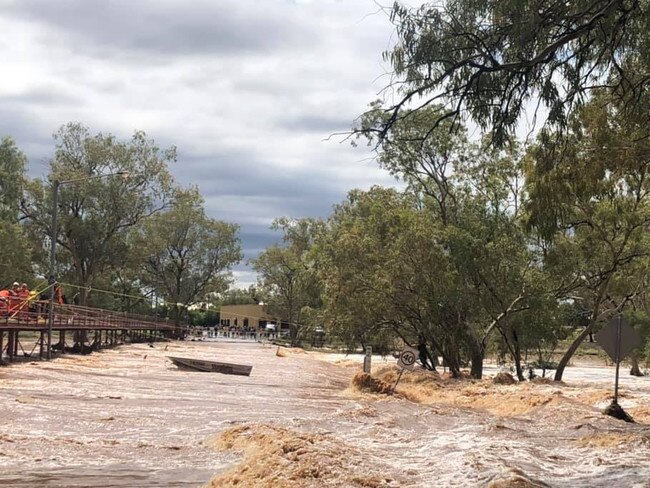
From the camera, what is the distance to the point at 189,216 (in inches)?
3275

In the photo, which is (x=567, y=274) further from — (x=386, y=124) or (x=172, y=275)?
(x=172, y=275)

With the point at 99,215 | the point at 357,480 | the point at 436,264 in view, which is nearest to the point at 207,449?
the point at 357,480

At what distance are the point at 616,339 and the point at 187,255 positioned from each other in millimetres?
72061

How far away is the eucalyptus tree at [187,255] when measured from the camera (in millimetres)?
82312

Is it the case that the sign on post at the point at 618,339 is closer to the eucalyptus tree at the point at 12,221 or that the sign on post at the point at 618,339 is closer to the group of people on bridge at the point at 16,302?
the group of people on bridge at the point at 16,302

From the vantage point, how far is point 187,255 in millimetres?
85375

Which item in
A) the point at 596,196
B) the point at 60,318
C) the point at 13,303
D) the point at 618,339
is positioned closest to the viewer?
the point at 618,339

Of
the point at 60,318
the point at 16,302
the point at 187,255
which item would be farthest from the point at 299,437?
the point at 187,255

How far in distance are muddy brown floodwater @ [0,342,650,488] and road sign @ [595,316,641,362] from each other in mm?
1678

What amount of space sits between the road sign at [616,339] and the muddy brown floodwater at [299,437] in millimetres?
1678

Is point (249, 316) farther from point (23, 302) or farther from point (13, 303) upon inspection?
point (23, 302)

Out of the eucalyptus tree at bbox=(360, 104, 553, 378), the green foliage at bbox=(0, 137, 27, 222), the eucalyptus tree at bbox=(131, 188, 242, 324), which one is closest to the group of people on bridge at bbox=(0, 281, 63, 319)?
the eucalyptus tree at bbox=(360, 104, 553, 378)

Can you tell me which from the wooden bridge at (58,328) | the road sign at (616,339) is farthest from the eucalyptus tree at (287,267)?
the road sign at (616,339)

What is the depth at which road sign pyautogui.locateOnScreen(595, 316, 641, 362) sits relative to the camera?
55.2 feet
